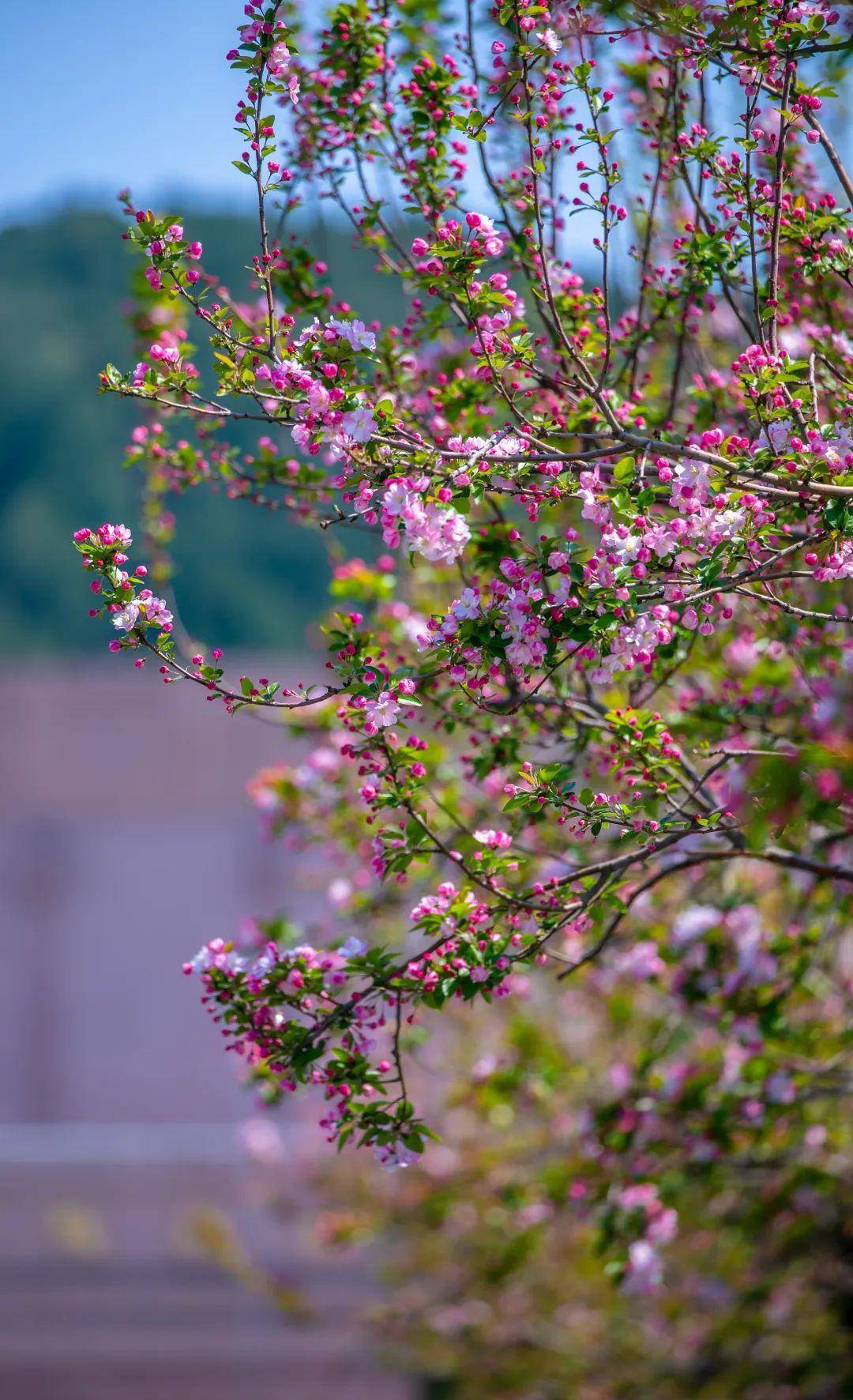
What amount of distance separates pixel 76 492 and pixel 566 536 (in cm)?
1763

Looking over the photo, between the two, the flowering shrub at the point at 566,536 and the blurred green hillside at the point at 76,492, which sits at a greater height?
the blurred green hillside at the point at 76,492

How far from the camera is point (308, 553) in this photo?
1753 centimetres

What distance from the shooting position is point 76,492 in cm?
1872

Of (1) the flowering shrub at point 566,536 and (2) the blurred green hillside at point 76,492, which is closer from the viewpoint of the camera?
(1) the flowering shrub at point 566,536

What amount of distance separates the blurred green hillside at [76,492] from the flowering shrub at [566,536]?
37.4ft

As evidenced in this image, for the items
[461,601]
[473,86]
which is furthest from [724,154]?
[461,601]

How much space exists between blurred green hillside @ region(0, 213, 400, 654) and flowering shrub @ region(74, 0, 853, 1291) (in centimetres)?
1141

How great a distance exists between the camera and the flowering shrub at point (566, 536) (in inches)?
77.2

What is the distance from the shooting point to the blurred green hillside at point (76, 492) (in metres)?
17.0

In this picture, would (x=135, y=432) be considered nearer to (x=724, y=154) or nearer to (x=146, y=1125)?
(x=724, y=154)

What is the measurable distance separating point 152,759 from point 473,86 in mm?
10174

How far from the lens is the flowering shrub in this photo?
1960mm

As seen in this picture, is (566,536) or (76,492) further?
(76,492)

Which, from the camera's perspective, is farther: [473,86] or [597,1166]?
[597,1166]
